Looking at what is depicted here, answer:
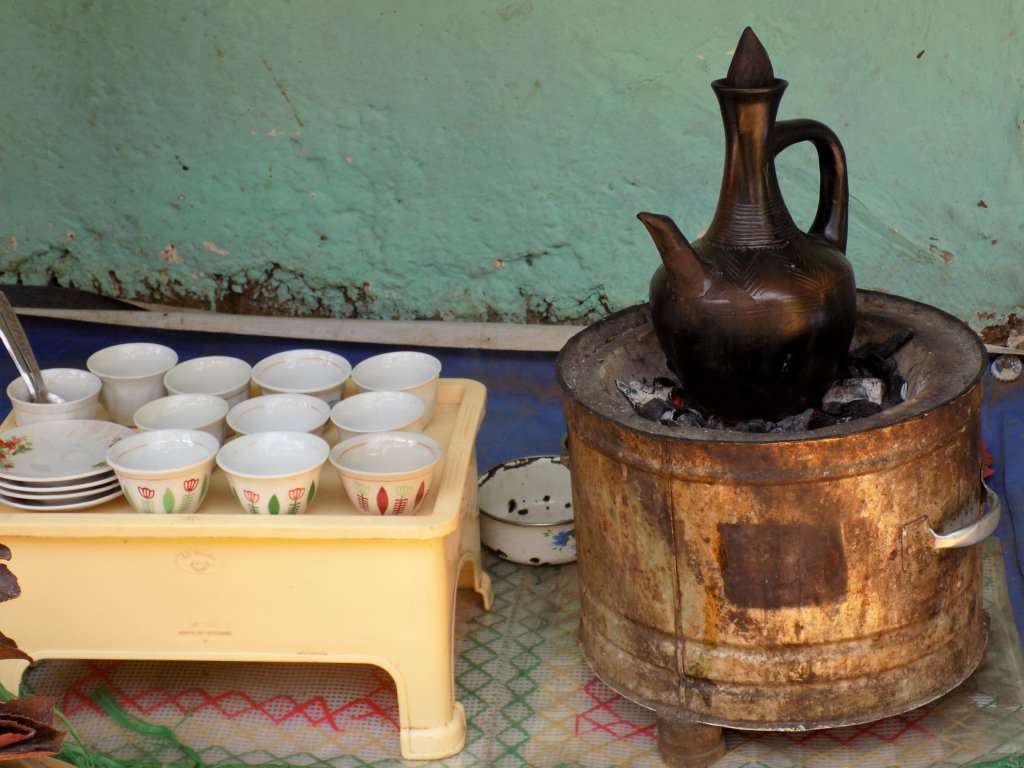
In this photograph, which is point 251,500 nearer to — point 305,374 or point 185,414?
point 185,414

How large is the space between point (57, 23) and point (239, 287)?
102 cm

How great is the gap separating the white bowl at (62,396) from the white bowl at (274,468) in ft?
1.52

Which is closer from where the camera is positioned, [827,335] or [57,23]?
[827,335]

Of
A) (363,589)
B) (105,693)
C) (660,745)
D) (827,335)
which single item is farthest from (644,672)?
(105,693)

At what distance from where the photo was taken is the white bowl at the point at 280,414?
110 inches

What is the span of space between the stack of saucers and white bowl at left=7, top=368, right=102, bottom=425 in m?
0.04

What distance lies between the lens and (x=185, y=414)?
9.23 ft

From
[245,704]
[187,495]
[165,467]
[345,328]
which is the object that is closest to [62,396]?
[165,467]

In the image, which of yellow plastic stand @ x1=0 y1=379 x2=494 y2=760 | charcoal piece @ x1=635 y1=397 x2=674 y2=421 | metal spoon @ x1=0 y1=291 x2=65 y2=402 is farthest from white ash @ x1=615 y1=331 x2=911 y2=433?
metal spoon @ x1=0 y1=291 x2=65 y2=402

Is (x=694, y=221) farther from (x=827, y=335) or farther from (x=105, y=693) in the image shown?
(x=105, y=693)

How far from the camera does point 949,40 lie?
3.47 metres

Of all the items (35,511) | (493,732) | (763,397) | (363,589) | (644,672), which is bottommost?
(493,732)

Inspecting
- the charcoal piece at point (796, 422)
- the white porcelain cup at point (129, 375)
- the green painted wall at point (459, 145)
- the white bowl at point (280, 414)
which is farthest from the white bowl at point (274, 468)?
the green painted wall at point (459, 145)

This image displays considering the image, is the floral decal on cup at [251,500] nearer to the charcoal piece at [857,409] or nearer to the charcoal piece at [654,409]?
the charcoal piece at [654,409]
